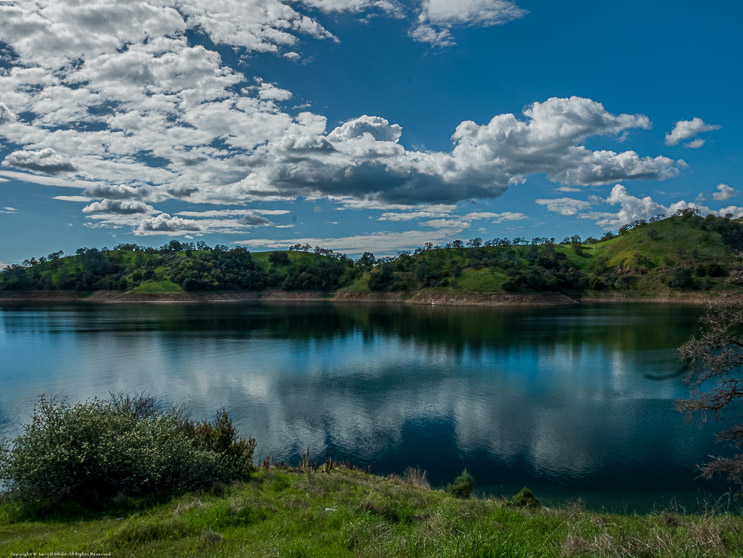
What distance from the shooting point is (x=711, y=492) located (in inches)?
878

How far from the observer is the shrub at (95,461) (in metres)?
14.2

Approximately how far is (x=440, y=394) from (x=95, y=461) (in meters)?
30.5

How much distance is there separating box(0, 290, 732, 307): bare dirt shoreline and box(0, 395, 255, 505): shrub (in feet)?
469

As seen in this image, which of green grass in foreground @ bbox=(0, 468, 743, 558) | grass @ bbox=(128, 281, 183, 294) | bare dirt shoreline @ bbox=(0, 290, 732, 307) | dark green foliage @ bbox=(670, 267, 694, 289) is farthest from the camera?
grass @ bbox=(128, 281, 183, 294)

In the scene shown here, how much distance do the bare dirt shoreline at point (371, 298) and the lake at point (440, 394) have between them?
2674 inches

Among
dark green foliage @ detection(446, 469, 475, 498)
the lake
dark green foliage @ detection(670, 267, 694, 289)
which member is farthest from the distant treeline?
dark green foliage @ detection(446, 469, 475, 498)

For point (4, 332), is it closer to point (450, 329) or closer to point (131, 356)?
point (131, 356)

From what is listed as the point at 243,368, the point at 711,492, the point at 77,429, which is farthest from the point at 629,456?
the point at 243,368

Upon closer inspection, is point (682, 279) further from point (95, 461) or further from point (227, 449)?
point (95, 461)

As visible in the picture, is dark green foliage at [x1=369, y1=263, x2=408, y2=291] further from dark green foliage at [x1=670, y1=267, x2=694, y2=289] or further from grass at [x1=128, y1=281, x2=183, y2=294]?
dark green foliage at [x1=670, y1=267, x2=694, y2=289]

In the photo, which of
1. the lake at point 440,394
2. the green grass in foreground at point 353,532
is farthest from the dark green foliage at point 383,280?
the green grass in foreground at point 353,532

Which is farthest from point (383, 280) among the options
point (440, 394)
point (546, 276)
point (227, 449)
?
point (227, 449)

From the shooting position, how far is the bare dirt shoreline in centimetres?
15062

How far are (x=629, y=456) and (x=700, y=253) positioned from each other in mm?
175443
